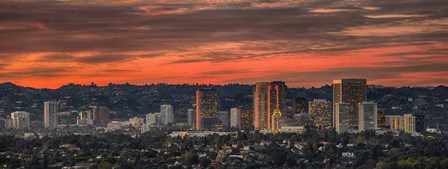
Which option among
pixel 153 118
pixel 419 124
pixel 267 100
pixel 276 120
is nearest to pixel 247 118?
pixel 267 100

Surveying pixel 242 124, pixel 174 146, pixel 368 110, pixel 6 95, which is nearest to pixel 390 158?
pixel 174 146

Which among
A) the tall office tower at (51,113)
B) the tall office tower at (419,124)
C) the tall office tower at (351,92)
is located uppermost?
the tall office tower at (351,92)

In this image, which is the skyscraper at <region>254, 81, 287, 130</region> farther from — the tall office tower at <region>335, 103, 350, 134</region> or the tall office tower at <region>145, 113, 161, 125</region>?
the tall office tower at <region>145, 113, 161, 125</region>

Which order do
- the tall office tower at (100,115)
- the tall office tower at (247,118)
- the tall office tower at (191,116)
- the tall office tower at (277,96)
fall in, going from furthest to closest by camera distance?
the tall office tower at (100,115) < the tall office tower at (191,116) < the tall office tower at (277,96) < the tall office tower at (247,118)

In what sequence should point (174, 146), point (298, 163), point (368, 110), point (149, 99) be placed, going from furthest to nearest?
point (149, 99), point (368, 110), point (174, 146), point (298, 163)

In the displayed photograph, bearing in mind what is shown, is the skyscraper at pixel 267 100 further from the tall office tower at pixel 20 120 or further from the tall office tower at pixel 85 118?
the tall office tower at pixel 20 120

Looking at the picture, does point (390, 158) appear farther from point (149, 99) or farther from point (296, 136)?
point (149, 99)

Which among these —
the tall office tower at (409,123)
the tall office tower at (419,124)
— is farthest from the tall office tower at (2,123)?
the tall office tower at (419,124)
